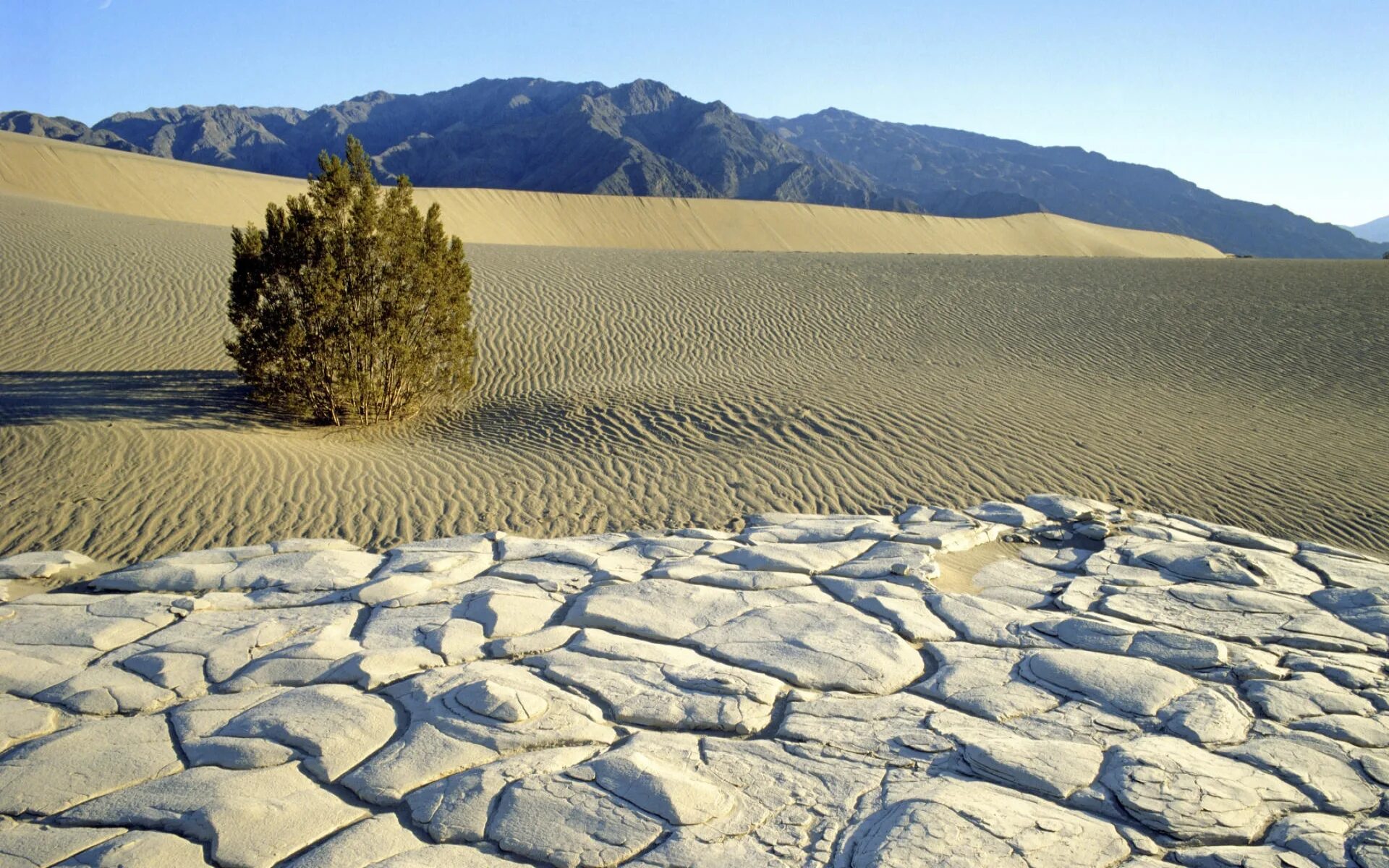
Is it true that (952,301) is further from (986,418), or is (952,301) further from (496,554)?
(496,554)

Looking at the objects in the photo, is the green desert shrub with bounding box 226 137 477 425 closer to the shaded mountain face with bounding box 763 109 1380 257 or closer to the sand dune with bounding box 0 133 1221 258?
the sand dune with bounding box 0 133 1221 258

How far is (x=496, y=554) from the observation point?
221 inches

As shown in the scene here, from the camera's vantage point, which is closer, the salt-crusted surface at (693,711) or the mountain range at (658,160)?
the salt-crusted surface at (693,711)

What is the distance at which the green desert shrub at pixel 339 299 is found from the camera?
9297 millimetres

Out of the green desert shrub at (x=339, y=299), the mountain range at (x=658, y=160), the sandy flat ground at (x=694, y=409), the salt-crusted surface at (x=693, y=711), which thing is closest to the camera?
the salt-crusted surface at (x=693, y=711)

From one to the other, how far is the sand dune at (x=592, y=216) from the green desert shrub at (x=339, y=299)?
14.5 metres

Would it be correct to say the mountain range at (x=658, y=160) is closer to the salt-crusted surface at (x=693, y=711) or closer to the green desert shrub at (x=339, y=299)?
the green desert shrub at (x=339, y=299)

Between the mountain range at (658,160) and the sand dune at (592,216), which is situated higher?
the mountain range at (658,160)

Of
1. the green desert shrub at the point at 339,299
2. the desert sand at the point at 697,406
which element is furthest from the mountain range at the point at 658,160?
the green desert shrub at the point at 339,299

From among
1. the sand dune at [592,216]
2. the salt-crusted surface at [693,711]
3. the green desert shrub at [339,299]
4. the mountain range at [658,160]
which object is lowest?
the salt-crusted surface at [693,711]

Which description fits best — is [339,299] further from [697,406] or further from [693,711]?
[693,711]

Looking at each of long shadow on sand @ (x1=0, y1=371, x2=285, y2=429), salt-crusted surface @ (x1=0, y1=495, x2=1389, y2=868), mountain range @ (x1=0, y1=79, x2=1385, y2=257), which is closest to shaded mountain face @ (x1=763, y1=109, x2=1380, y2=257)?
mountain range @ (x1=0, y1=79, x2=1385, y2=257)

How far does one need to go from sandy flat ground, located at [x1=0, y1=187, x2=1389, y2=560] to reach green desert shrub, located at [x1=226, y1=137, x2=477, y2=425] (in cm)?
54

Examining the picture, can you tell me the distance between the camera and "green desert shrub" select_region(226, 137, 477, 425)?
9.30 meters
